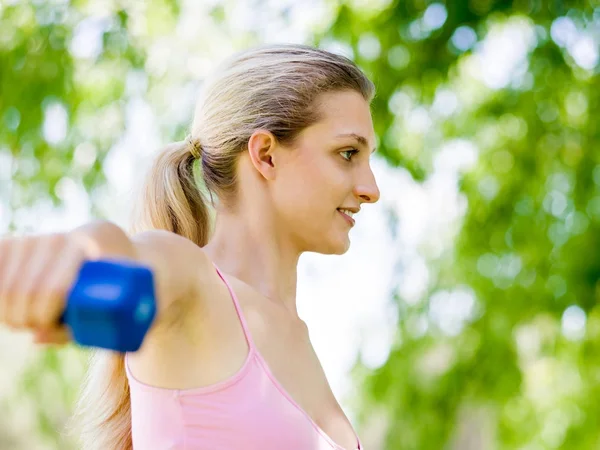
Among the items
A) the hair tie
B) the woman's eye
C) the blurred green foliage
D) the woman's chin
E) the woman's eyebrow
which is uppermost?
the woman's eyebrow

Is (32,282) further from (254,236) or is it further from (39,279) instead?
(254,236)

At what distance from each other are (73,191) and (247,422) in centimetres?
297

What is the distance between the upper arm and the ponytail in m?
0.32

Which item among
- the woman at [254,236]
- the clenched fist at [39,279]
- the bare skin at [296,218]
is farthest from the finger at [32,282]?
the bare skin at [296,218]

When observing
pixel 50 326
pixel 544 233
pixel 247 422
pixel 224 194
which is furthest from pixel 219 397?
pixel 544 233

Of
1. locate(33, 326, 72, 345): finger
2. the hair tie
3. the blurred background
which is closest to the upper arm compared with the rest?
locate(33, 326, 72, 345): finger

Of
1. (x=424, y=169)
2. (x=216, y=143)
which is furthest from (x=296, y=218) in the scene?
(x=424, y=169)

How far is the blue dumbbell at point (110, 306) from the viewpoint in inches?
27.4

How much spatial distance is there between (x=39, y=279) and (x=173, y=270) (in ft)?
1.08

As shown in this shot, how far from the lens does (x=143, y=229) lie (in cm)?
158

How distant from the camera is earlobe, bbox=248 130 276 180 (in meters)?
1.51

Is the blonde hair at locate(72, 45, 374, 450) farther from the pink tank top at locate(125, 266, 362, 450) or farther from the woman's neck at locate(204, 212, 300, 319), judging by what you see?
the pink tank top at locate(125, 266, 362, 450)

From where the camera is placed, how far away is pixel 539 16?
382 centimetres

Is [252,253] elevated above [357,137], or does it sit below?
below
